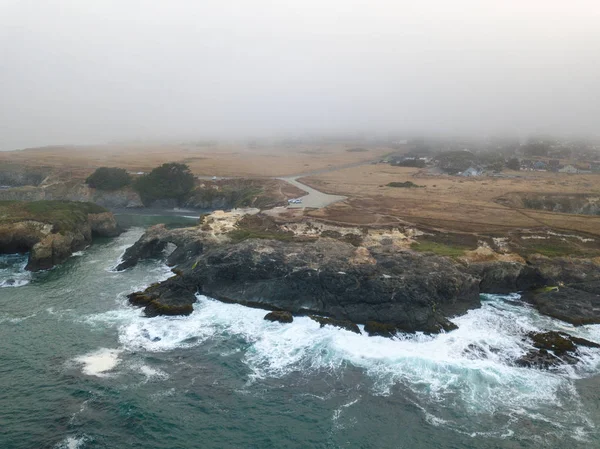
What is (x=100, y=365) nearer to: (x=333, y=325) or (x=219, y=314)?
(x=219, y=314)

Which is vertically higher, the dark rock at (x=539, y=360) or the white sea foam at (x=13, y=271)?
the white sea foam at (x=13, y=271)

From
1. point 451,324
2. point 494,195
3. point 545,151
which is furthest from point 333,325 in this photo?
point 545,151

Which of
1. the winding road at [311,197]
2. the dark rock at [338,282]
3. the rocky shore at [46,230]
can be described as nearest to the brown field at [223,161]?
the winding road at [311,197]

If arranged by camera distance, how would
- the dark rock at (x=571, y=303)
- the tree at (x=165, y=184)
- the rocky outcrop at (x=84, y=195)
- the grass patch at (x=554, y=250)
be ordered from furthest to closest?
the rocky outcrop at (x=84, y=195), the tree at (x=165, y=184), the grass patch at (x=554, y=250), the dark rock at (x=571, y=303)

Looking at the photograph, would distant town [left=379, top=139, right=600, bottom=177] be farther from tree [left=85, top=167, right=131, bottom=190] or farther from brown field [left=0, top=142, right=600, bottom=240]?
tree [left=85, top=167, right=131, bottom=190]

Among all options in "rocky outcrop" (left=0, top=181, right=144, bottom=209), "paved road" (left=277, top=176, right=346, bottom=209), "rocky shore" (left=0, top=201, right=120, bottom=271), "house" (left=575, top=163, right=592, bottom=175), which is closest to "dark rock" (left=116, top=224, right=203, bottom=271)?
"rocky shore" (left=0, top=201, right=120, bottom=271)

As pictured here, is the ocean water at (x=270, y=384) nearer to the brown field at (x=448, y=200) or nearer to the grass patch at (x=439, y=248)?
the grass patch at (x=439, y=248)
